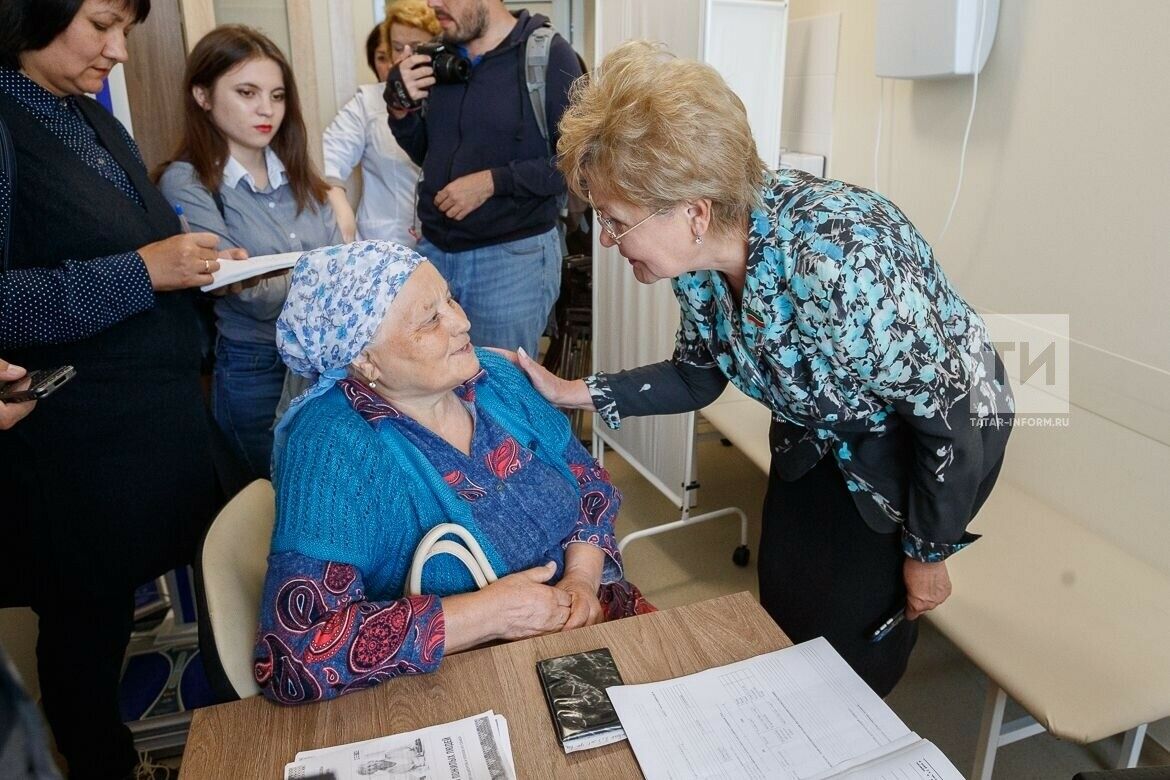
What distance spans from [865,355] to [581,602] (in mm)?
564

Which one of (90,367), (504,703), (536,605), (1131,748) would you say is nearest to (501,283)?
(90,367)

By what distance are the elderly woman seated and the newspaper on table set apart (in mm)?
102

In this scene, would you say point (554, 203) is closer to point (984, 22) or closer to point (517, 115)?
point (517, 115)

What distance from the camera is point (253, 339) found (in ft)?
6.46

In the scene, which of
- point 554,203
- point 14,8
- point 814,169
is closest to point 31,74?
point 14,8

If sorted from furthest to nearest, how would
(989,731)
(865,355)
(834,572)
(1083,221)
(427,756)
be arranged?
(1083,221) < (989,731) < (834,572) < (865,355) < (427,756)

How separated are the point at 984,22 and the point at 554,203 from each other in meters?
1.22

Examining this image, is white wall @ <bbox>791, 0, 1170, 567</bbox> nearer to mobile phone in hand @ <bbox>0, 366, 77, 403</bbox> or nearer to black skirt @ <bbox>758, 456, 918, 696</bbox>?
black skirt @ <bbox>758, 456, 918, 696</bbox>

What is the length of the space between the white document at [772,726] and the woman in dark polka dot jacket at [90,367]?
3.61 feet

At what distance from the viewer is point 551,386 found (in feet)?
4.98

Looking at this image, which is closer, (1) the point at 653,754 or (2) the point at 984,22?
(1) the point at 653,754

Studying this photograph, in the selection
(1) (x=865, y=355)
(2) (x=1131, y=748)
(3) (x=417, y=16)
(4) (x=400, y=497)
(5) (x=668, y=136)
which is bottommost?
(2) (x=1131, y=748)

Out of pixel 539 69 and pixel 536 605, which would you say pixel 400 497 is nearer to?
pixel 536 605

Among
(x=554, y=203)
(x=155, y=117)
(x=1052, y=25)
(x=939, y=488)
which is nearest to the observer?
(x=939, y=488)
